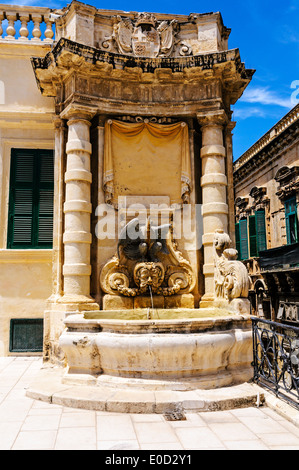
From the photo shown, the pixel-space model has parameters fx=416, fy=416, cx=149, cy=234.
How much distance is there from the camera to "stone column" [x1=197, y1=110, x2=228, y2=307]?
8.95 metres

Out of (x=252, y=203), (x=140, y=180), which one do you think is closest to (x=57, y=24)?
(x=140, y=180)

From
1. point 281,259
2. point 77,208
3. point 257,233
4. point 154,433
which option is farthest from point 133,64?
point 257,233

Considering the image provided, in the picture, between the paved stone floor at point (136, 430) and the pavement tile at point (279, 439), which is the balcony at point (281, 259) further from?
the pavement tile at point (279, 439)

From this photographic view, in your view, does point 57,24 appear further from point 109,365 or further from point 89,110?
point 109,365

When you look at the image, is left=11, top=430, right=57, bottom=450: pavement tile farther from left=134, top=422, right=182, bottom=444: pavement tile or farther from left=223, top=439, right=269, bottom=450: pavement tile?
left=223, top=439, right=269, bottom=450: pavement tile

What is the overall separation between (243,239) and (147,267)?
17.1 meters

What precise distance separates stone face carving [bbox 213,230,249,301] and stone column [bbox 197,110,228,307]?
28.2 inches

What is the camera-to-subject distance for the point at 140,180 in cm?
945

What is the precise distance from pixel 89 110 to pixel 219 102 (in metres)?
2.89

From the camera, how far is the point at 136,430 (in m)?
4.41

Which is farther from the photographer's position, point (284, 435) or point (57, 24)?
point (57, 24)

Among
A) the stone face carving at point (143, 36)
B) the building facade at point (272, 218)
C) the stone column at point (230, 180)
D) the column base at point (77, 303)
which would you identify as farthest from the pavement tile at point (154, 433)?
the building facade at point (272, 218)

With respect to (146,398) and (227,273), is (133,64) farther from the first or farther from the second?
(146,398)

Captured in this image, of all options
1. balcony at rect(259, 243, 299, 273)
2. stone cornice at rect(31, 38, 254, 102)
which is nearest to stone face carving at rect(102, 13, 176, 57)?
stone cornice at rect(31, 38, 254, 102)
